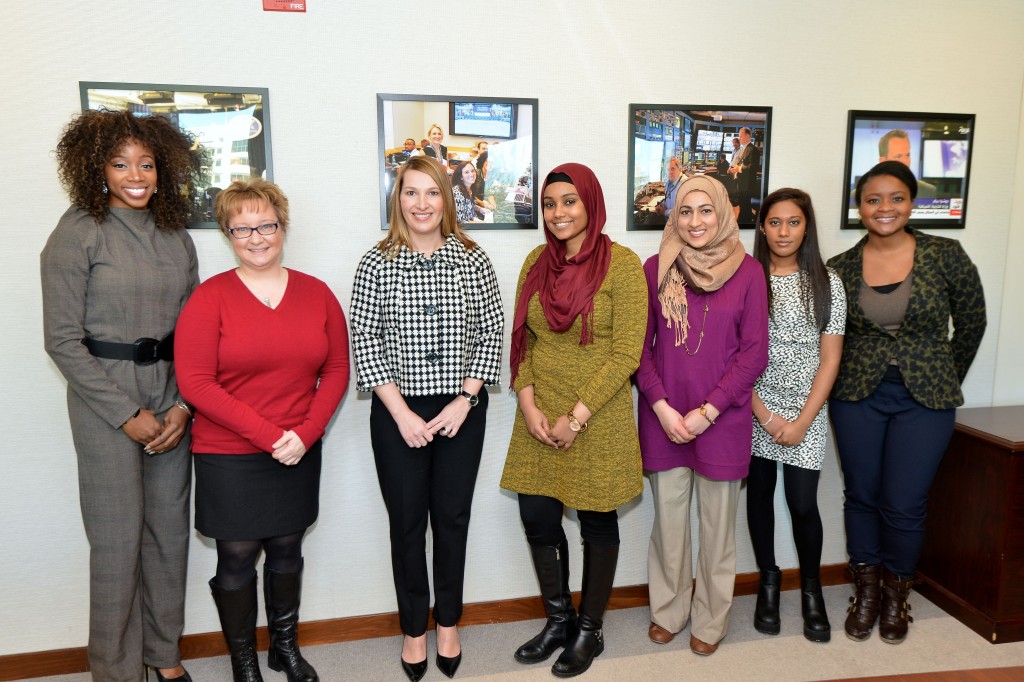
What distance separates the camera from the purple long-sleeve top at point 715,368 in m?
2.09

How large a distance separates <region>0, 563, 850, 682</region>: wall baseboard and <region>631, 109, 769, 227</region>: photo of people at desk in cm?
156

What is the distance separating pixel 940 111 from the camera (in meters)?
2.63

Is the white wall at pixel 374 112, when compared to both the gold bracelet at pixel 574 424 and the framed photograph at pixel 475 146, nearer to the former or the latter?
the framed photograph at pixel 475 146

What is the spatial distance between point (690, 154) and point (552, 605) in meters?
1.79

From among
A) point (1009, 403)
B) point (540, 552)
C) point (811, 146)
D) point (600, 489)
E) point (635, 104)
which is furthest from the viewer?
point (1009, 403)

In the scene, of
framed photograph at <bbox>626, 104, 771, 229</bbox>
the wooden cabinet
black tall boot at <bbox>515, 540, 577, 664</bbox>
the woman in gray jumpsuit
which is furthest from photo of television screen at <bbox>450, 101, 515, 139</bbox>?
the wooden cabinet

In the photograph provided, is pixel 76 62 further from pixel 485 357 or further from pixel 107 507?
pixel 485 357

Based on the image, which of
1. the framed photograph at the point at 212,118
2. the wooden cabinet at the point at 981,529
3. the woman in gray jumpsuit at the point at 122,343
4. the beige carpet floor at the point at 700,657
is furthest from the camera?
the wooden cabinet at the point at 981,529

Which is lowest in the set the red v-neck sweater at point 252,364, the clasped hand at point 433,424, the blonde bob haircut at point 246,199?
the clasped hand at point 433,424

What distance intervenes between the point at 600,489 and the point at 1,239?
213 centimetres

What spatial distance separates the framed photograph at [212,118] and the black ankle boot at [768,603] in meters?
2.40

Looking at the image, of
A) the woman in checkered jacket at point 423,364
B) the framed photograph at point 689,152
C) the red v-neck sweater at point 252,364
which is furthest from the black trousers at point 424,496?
the framed photograph at point 689,152

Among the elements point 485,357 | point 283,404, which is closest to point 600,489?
point 485,357

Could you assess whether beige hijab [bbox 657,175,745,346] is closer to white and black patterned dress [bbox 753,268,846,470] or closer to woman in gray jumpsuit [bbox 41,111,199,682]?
white and black patterned dress [bbox 753,268,846,470]
